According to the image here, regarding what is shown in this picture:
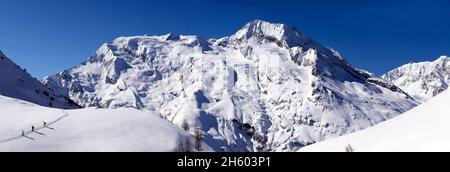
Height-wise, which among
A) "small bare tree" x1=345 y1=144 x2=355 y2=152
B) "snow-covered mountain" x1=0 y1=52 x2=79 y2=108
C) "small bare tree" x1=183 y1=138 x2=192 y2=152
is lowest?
"small bare tree" x1=345 y1=144 x2=355 y2=152

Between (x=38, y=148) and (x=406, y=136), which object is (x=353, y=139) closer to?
(x=406, y=136)

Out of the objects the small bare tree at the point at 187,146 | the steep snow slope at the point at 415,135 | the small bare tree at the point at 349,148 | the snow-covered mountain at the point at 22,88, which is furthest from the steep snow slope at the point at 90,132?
the snow-covered mountain at the point at 22,88

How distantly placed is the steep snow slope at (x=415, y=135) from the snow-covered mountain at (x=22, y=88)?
361 feet

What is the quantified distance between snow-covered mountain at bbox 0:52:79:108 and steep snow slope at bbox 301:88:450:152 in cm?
11004

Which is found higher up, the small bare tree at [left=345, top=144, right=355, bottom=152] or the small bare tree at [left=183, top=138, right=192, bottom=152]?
the small bare tree at [left=183, top=138, right=192, bottom=152]

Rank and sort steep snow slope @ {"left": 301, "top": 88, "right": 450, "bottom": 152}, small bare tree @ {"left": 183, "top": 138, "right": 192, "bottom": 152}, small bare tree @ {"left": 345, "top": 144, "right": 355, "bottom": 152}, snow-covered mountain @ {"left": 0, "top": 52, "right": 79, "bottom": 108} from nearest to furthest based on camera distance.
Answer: steep snow slope @ {"left": 301, "top": 88, "right": 450, "bottom": 152} < small bare tree @ {"left": 345, "top": 144, "right": 355, "bottom": 152} < small bare tree @ {"left": 183, "top": 138, "right": 192, "bottom": 152} < snow-covered mountain @ {"left": 0, "top": 52, "right": 79, "bottom": 108}

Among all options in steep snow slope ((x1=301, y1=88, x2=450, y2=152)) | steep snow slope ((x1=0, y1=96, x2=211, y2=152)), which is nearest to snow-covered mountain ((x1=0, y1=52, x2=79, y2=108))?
steep snow slope ((x1=0, y1=96, x2=211, y2=152))

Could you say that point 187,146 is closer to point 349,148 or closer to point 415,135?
point 349,148

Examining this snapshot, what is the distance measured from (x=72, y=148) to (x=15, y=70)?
5690 inches

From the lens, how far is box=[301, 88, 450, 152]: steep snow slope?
145 feet

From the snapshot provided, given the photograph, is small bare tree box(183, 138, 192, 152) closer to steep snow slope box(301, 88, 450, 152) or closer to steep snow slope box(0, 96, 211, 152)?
steep snow slope box(0, 96, 211, 152)

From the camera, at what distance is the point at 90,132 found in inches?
2323

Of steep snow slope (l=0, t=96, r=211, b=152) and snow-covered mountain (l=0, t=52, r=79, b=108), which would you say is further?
snow-covered mountain (l=0, t=52, r=79, b=108)
